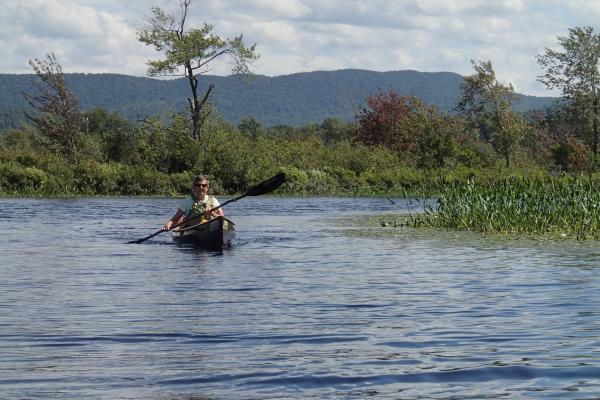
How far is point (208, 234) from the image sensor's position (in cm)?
2094

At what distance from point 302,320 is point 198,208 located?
10380mm

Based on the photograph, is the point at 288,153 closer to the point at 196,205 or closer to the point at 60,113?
the point at 60,113

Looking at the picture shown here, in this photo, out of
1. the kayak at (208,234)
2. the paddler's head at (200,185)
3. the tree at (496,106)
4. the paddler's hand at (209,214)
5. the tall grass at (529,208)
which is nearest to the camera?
the kayak at (208,234)

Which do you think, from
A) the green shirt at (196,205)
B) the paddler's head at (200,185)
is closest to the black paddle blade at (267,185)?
the green shirt at (196,205)

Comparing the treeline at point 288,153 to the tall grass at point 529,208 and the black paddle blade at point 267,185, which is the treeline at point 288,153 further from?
the black paddle blade at point 267,185

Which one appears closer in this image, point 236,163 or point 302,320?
point 302,320

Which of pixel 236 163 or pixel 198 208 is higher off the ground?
pixel 236 163

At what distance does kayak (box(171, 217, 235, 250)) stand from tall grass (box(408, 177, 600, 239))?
637cm

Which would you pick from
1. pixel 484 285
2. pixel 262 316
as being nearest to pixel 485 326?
pixel 262 316

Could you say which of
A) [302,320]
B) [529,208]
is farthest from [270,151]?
[302,320]

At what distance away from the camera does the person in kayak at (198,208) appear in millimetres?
21250

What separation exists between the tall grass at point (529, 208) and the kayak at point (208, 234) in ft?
20.9

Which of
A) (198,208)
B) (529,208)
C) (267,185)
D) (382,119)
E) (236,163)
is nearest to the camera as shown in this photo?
(198,208)

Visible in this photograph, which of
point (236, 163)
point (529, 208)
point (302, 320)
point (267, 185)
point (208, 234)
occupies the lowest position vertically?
point (302, 320)
